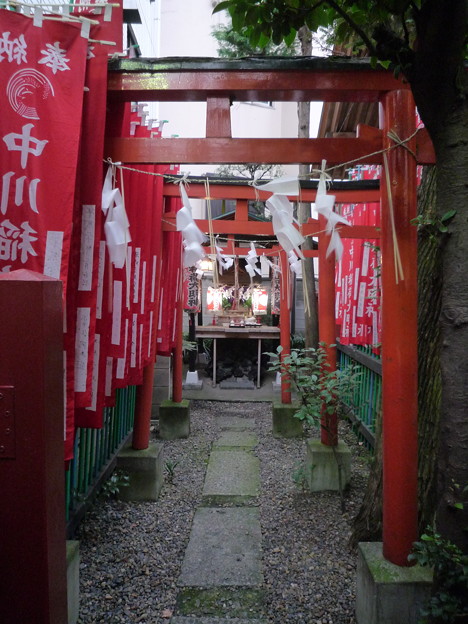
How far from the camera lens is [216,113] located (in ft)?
11.3

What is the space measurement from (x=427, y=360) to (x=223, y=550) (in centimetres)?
306

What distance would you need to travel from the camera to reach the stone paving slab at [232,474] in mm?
6623

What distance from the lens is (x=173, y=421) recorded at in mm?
9250

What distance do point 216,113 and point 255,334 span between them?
11191 millimetres

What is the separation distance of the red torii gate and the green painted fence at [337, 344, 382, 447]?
4223 mm

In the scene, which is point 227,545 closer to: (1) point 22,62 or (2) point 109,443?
(2) point 109,443

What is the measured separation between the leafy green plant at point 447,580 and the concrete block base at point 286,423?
6861 millimetres

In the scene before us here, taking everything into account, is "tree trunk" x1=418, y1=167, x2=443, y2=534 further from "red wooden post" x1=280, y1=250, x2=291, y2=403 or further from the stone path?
"red wooden post" x1=280, y1=250, x2=291, y2=403

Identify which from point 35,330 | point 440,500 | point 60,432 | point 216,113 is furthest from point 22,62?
point 440,500

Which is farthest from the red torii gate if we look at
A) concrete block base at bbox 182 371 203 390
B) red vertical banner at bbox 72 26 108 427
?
concrete block base at bbox 182 371 203 390

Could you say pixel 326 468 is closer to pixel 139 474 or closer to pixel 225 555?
pixel 225 555

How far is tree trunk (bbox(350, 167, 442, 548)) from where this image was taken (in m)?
3.71

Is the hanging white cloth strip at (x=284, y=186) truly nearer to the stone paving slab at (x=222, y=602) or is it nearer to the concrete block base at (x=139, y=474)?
the stone paving slab at (x=222, y=602)

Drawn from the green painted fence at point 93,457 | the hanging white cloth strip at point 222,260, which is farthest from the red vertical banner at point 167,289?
the hanging white cloth strip at point 222,260
